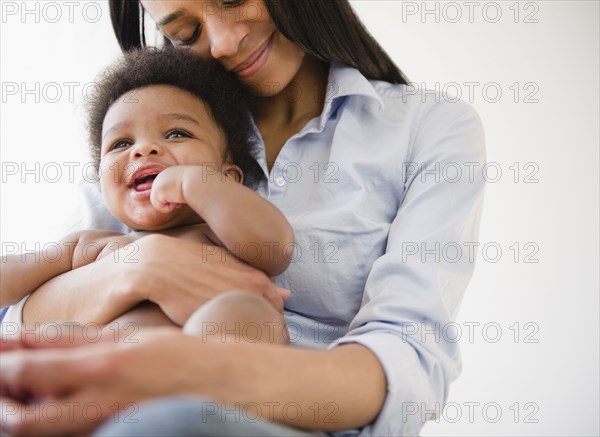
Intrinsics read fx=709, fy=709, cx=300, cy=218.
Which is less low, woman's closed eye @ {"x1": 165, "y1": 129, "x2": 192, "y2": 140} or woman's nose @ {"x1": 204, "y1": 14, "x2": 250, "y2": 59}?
woman's nose @ {"x1": 204, "y1": 14, "x2": 250, "y2": 59}

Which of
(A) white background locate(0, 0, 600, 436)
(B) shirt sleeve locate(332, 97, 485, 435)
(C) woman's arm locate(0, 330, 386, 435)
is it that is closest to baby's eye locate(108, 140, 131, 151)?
(B) shirt sleeve locate(332, 97, 485, 435)

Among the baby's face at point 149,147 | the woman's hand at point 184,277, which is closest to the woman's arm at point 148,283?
the woman's hand at point 184,277

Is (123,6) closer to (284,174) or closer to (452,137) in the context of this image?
(284,174)

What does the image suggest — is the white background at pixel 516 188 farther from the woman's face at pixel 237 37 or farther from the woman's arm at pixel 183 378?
the woman's arm at pixel 183 378

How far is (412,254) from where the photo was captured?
120 centimetres

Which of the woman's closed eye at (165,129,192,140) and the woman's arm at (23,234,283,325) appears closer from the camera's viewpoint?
the woman's arm at (23,234,283,325)

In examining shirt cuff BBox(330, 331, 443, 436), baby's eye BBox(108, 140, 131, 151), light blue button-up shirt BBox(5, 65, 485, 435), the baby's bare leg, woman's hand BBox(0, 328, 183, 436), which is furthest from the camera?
baby's eye BBox(108, 140, 131, 151)

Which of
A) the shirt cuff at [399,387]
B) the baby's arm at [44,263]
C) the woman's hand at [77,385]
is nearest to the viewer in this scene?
the woman's hand at [77,385]

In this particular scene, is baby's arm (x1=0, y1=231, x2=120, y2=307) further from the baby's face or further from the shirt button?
the shirt button

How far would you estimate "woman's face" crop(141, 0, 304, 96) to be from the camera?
1.38 m

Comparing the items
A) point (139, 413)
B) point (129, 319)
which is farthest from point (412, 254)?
point (139, 413)

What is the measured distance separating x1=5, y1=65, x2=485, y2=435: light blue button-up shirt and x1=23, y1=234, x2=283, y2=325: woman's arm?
17 centimetres

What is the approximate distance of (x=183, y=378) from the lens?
2.22 feet

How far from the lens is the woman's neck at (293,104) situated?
59.8 inches
